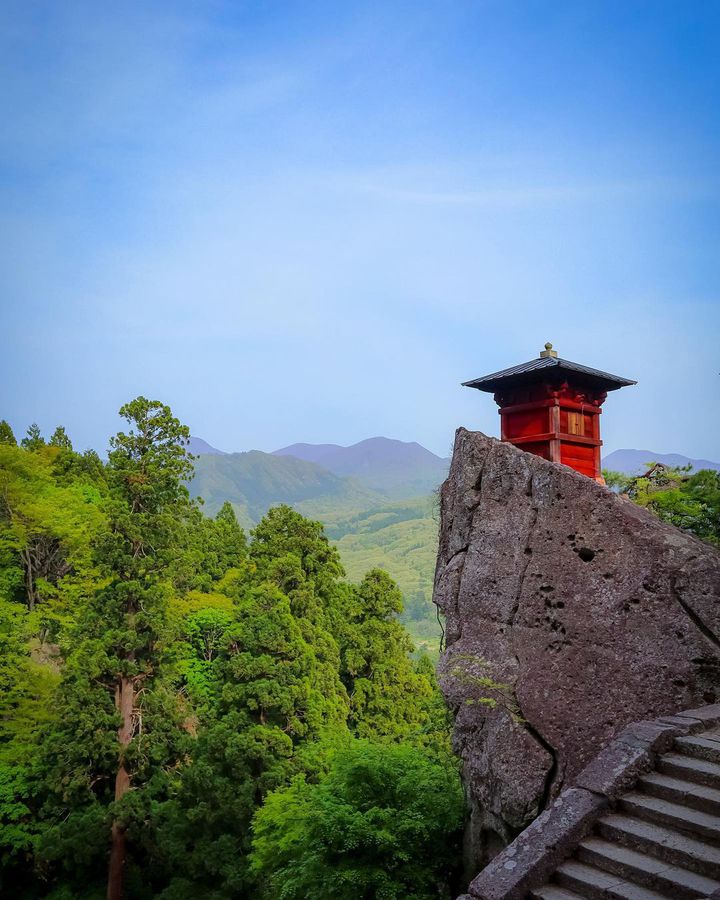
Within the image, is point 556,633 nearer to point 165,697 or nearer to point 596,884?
point 596,884

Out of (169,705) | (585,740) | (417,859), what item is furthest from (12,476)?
(585,740)

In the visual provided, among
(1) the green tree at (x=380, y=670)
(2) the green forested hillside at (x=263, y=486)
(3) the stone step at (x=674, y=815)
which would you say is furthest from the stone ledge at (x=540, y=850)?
(2) the green forested hillside at (x=263, y=486)

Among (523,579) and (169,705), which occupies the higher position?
(523,579)

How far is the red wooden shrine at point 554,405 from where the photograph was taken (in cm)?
1401

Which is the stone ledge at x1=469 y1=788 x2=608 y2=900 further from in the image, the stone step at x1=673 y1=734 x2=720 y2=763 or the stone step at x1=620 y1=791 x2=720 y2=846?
the stone step at x1=673 y1=734 x2=720 y2=763

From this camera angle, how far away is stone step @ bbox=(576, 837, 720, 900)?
5.36 metres

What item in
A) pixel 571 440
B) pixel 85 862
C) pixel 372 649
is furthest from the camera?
pixel 372 649

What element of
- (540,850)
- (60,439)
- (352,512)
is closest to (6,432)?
(60,439)

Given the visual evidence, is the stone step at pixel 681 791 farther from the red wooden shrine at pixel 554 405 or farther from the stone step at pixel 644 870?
the red wooden shrine at pixel 554 405

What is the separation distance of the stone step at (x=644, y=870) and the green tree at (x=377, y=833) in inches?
112

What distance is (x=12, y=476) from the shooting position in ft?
76.4

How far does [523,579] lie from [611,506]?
54.0 inches

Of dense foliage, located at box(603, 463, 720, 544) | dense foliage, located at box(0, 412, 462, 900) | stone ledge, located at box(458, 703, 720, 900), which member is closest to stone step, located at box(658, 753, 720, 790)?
stone ledge, located at box(458, 703, 720, 900)

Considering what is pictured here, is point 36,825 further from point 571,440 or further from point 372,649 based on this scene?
point 571,440
